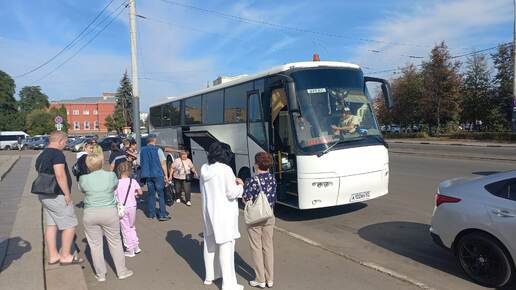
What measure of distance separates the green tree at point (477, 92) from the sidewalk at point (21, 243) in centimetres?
4532

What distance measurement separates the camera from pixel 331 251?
658 centimetres

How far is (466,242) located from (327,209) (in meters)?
4.68

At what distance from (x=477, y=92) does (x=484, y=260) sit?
4708 centimetres

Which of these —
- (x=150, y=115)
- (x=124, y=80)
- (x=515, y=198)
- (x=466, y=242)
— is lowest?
(x=466, y=242)

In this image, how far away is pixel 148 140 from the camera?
30.1ft

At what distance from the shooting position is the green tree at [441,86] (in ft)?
143

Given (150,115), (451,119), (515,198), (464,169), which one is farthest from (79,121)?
(515,198)

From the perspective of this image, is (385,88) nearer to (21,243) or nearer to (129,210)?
(129,210)

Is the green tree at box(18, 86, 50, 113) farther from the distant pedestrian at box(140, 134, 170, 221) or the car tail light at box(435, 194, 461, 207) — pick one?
the car tail light at box(435, 194, 461, 207)

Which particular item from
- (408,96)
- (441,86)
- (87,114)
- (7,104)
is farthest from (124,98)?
(441,86)

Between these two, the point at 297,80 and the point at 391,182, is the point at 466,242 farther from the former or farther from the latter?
the point at 391,182

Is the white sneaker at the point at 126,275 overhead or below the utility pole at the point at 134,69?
below

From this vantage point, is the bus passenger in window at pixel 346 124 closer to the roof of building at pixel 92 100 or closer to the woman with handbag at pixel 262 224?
the woman with handbag at pixel 262 224

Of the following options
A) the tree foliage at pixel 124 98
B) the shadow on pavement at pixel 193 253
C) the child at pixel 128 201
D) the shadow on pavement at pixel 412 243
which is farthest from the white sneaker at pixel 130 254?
the tree foliage at pixel 124 98
